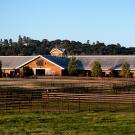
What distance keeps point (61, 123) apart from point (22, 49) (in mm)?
131566

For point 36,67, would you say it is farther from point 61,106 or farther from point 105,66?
point 61,106

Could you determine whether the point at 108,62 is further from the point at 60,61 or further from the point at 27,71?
the point at 27,71

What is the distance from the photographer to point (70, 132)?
18766 mm

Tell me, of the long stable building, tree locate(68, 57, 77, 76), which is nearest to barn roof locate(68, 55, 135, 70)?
the long stable building

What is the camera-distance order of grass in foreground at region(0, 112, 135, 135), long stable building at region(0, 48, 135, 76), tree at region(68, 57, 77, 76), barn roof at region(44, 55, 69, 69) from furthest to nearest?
1. barn roof at region(44, 55, 69, 69)
2. long stable building at region(0, 48, 135, 76)
3. tree at region(68, 57, 77, 76)
4. grass in foreground at region(0, 112, 135, 135)

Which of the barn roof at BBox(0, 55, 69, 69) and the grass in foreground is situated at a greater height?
the barn roof at BBox(0, 55, 69, 69)

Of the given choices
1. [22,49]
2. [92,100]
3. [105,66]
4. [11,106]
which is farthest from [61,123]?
[22,49]

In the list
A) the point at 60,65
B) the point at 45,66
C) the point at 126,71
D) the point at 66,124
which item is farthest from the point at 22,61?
the point at 66,124

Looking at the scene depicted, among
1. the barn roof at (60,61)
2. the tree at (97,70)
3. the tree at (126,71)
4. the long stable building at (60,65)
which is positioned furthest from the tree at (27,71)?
the tree at (126,71)

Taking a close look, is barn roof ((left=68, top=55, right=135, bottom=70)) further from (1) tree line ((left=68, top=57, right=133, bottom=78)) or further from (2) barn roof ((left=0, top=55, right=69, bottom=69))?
(2) barn roof ((left=0, top=55, right=69, bottom=69))

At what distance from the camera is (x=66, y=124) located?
70.8ft

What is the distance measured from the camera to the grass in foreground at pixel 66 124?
1902cm

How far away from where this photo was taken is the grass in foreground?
19016mm

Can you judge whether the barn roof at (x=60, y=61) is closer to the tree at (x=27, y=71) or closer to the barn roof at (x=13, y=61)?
the barn roof at (x=13, y=61)
